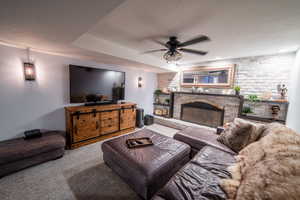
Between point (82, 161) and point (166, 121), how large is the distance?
308 cm

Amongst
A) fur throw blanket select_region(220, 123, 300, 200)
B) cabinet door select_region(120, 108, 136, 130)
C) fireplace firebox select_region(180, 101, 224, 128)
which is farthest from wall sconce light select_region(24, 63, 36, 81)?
fireplace firebox select_region(180, 101, 224, 128)

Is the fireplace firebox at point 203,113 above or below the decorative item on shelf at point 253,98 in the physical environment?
below

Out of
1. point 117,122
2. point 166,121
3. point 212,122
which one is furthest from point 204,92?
point 117,122

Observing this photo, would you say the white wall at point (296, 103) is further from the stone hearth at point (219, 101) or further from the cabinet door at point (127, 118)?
the cabinet door at point (127, 118)

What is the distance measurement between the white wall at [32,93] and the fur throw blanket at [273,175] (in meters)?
3.55

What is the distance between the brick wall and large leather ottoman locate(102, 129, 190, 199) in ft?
9.18

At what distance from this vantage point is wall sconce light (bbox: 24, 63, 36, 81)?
2349mm

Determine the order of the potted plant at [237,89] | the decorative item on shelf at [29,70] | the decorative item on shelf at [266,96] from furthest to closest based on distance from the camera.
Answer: the potted plant at [237,89] → the decorative item on shelf at [266,96] → the decorative item on shelf at [29,70]

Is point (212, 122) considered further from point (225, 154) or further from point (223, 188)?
point (223, 188)

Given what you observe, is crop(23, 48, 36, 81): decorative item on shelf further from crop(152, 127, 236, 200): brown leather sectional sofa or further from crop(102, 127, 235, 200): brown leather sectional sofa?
crop(152, 127, 236, 200): brown leather sectional sofa

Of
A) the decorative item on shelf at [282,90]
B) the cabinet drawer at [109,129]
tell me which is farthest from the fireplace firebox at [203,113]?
the cabinet drawer at [109,129]

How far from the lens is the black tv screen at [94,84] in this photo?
9.32ft

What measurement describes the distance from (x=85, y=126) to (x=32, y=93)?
1.32 m

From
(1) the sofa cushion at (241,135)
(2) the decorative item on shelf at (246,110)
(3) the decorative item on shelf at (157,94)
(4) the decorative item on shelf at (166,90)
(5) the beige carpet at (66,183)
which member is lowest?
(5) the beige carpet at (66,183)
